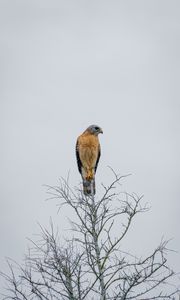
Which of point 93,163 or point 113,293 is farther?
point 93,163

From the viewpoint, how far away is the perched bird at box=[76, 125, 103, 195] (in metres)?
16.2

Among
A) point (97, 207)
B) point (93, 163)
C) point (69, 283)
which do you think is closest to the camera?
point (69, 283)

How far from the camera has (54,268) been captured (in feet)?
34.2

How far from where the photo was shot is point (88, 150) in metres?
16.5

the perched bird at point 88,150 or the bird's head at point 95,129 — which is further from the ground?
the bird's head at point 95,129

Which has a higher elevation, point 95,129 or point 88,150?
point 95,129

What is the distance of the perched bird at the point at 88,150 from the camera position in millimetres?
16234

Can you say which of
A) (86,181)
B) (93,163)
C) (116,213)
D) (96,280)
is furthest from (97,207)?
(93,163)

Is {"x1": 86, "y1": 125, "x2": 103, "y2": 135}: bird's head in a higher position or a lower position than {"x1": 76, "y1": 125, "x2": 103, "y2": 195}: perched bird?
higher

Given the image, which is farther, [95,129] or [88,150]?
[95,129]

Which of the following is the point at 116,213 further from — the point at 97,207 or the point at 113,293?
the point at 113,293

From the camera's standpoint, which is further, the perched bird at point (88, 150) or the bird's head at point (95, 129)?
the bird's head at point (95, 129)

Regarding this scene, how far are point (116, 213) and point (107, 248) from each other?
538mm

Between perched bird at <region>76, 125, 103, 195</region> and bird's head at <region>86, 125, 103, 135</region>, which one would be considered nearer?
perched bird at <region>76, 125, 103, 195</region>
